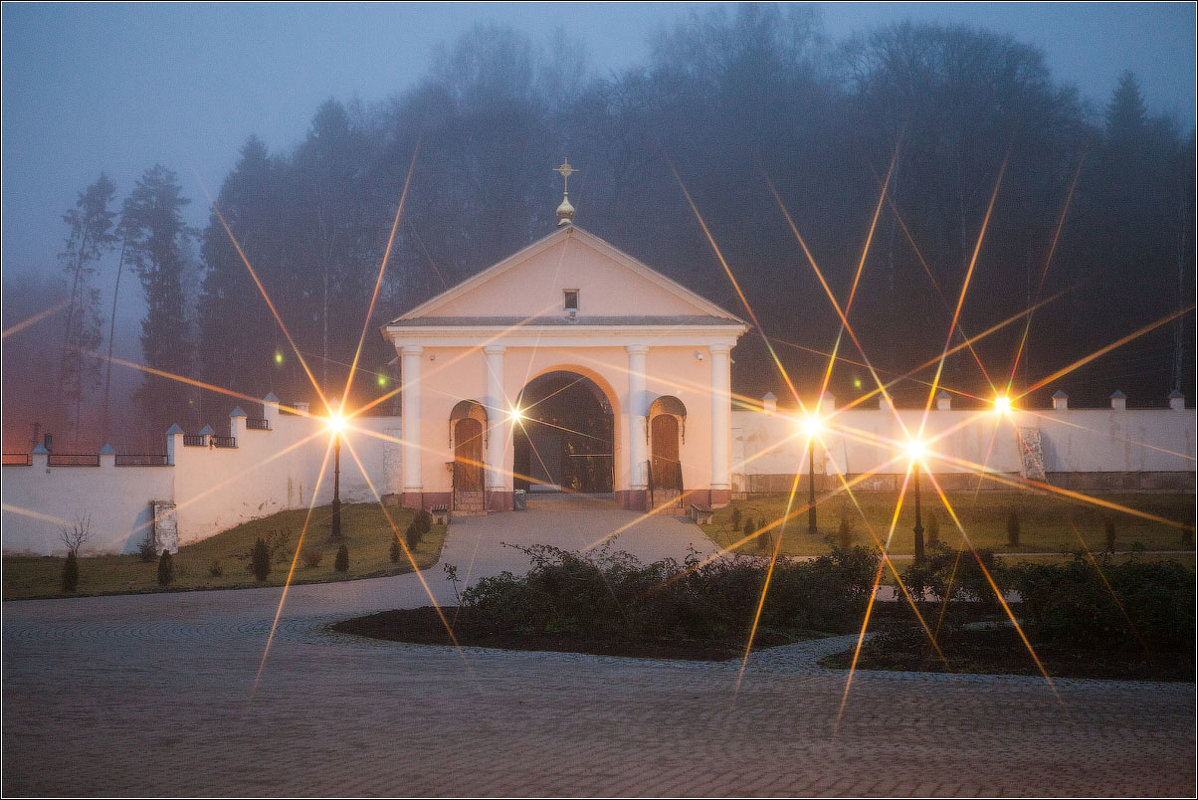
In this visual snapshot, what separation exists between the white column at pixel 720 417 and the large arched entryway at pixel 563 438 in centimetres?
552

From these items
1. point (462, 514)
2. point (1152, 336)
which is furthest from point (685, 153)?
point (462, 514)

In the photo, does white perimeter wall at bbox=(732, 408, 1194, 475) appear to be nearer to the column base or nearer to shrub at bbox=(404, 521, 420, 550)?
the column base

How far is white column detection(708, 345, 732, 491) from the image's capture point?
31234mm

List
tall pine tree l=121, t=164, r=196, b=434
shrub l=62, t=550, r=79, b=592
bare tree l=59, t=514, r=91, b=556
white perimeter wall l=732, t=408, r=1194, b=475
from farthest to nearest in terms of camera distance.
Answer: tall pine tree l=121, t=164, r=196, b=434 → white perimeter wall l=732, t=408, r=1194, b=475 → bare tree l=59, t=514, r=91, b=556 → shrub l=62, t=550, r=79, b=592

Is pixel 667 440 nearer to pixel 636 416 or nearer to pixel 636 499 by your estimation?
pixel 636 416

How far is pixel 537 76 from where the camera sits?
70.9 m

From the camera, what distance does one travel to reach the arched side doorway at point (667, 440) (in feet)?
102

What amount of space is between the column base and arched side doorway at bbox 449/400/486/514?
4.20 metres

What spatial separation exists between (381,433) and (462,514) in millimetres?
4384

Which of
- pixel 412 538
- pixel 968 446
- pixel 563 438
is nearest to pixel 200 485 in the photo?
pixel 412 538

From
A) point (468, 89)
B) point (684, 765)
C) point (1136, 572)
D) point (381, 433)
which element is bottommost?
point (684, 765)

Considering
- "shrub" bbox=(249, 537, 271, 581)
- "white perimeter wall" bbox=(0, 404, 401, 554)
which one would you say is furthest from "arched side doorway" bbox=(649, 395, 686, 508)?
"shrub" bbox=(249, 537, 271, 581)

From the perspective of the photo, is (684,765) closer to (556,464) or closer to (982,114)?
(556,464)

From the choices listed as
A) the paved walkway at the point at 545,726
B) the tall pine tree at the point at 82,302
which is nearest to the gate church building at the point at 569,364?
the paved walkway at the point at 545,726
